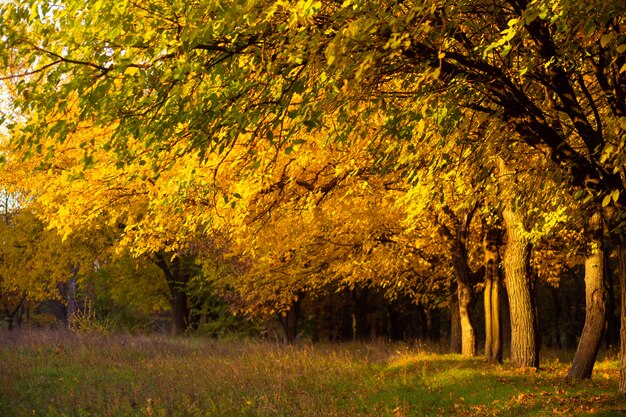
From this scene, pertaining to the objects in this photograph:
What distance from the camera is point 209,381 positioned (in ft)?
45.7

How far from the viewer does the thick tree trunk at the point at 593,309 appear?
1412 cm

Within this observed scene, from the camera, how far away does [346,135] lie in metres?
8.33

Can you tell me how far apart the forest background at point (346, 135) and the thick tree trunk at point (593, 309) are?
4cm

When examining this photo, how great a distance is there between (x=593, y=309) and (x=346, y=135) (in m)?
8.55

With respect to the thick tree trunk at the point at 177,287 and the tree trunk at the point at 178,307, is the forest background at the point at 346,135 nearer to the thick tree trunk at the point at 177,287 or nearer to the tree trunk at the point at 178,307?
the thick tree trunk at the point at 177,287

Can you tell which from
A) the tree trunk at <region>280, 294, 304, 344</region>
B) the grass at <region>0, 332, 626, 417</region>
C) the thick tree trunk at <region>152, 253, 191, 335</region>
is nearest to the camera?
the grass at <region>0, 332, 626, 417</region>

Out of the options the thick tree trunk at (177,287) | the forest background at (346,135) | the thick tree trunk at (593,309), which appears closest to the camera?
the forest background at (346,135)

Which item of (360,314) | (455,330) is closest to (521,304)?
(455,330)

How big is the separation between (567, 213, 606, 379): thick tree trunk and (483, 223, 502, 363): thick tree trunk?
3052 millimetres

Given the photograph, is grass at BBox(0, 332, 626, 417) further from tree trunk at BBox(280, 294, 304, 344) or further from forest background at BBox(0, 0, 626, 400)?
tree trunk at BBox(280, 294, 304, 344)

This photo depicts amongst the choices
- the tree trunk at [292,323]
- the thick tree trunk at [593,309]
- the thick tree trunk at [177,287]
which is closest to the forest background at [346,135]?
the thick tree trunk at [593,309]

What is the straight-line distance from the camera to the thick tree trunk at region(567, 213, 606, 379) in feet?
46.3

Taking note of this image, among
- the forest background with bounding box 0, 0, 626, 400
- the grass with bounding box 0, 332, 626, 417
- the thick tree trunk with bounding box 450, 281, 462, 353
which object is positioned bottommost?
the grass with bounding box 0, 332, 626, 417

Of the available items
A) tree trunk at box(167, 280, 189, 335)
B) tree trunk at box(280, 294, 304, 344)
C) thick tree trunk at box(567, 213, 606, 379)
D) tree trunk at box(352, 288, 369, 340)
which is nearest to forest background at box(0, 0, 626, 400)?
thick tree trunk at box(567, 213, 606, 379)
